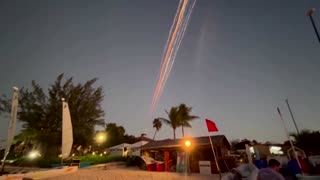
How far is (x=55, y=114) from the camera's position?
26828 mm

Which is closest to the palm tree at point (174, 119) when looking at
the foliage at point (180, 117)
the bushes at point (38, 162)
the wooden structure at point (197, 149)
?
the foliage at point (180, 117)

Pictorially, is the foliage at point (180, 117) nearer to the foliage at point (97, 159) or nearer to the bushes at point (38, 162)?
the foliage at point (97, 159)

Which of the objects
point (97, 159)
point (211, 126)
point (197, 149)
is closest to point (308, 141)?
point (197, 149)

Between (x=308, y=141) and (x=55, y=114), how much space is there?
124 ft

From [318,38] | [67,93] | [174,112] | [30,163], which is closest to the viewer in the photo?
[318,38]

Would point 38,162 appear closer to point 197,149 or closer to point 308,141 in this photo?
point 197,149

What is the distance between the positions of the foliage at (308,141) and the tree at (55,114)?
31.1 metres

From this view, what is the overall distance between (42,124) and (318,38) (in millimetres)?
30362

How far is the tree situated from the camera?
25391 millimetres

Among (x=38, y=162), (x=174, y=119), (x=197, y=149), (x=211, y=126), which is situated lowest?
(x=38, y=162)

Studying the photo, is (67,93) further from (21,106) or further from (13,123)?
(13,123)

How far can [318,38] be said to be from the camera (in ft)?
34.1

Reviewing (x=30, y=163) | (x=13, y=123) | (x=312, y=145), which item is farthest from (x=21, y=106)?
(x=312, y=145)

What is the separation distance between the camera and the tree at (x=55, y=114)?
2539 cm
